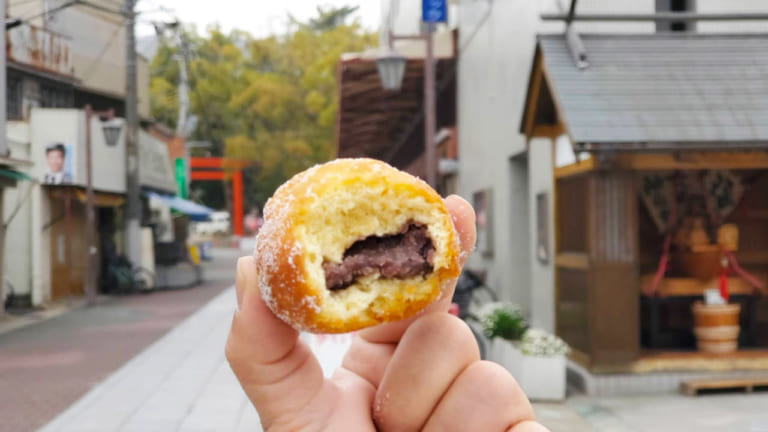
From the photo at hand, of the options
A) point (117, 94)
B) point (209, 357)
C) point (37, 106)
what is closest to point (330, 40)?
point (117, 94)

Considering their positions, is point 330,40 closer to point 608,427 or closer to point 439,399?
point 608,427

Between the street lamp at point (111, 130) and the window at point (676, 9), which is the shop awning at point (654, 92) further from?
the street lamp at point (111, 130)

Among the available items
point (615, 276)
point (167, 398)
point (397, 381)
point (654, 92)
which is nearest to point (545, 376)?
point (615, 276)

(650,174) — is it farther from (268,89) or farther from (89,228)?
(268,89)

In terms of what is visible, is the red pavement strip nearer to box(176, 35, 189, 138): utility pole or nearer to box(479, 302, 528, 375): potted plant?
box(479, 302, 528, 375): potted plant

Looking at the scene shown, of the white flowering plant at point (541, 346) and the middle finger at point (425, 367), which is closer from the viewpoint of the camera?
the middle finger at point (425, 367)

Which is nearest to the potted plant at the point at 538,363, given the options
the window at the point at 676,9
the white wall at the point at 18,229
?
the window at the point at 676,9

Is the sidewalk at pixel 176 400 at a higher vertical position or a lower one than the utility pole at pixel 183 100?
lower
